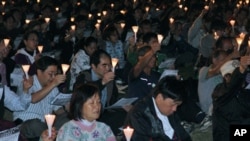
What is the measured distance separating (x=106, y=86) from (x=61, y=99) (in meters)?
0.89

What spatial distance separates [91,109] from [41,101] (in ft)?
6.21

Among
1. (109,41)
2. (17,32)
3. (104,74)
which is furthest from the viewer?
(17,32)

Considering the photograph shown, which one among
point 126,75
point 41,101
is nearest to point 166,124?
point 41,101

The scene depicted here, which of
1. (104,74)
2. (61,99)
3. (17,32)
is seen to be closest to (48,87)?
(61,99)

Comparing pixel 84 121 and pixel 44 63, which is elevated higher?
pixel 44 63

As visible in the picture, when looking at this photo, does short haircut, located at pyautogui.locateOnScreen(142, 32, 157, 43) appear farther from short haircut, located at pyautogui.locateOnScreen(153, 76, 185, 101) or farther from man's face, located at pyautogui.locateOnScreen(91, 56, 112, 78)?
short haircut, located at pyautogui.locateOnScreen(153, 76, 185, 101)

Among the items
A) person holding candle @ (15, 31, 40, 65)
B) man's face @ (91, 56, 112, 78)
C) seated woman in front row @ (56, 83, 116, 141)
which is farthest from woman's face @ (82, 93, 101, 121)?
person holding candle @ (15, 31, 40, 65)

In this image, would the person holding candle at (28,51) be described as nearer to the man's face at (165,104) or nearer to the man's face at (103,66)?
the man's face at (103,66)

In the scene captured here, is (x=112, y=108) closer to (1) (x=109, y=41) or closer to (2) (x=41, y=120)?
(2) (x=41, y=120)

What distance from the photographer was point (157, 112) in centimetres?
576

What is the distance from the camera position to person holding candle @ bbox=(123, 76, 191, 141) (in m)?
5.68

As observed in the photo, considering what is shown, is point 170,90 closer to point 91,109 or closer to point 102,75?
point 91,109

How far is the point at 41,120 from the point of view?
23.3 ft

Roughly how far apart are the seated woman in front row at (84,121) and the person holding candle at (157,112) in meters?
0.41
